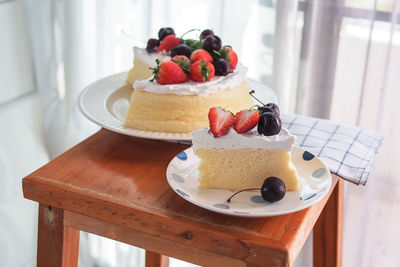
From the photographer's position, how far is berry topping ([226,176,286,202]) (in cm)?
84

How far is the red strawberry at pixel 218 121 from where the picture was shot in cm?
87

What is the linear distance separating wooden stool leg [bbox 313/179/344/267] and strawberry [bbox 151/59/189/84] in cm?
41

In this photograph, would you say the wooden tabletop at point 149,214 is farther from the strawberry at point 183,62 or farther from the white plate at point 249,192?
the strawberry at point 183,62

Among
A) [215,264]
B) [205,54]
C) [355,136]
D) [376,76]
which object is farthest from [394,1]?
[215,264]

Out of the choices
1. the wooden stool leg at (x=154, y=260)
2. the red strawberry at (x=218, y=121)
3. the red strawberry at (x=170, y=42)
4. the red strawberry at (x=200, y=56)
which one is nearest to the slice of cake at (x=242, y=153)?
the red strawberry at (x=218, y=121)

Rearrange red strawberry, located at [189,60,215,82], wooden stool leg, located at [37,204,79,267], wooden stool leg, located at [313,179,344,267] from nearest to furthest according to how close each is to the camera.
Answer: wooden stool leg, located at [37,204,79,267]
red strawberry, located at [189,60,215,82]
wooden stool leg, located at [313,179,344,267]

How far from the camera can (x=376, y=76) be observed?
1.43 metres

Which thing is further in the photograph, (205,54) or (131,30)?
(131,30)

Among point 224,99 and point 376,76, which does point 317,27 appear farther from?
point 224,99

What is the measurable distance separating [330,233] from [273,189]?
1.42 feet

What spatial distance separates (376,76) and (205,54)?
0.54m

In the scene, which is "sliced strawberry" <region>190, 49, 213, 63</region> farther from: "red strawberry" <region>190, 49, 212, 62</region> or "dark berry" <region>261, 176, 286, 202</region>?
"dark berry" <region>261, 176, 286, 202</region>

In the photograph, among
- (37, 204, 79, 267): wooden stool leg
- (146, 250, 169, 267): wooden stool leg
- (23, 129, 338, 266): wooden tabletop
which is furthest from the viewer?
(146, 250, 169, 267): wooden stool leg

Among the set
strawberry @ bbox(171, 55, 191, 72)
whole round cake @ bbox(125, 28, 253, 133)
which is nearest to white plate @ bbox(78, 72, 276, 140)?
whole round cake @ bbox(125, 28, 253, 133)
